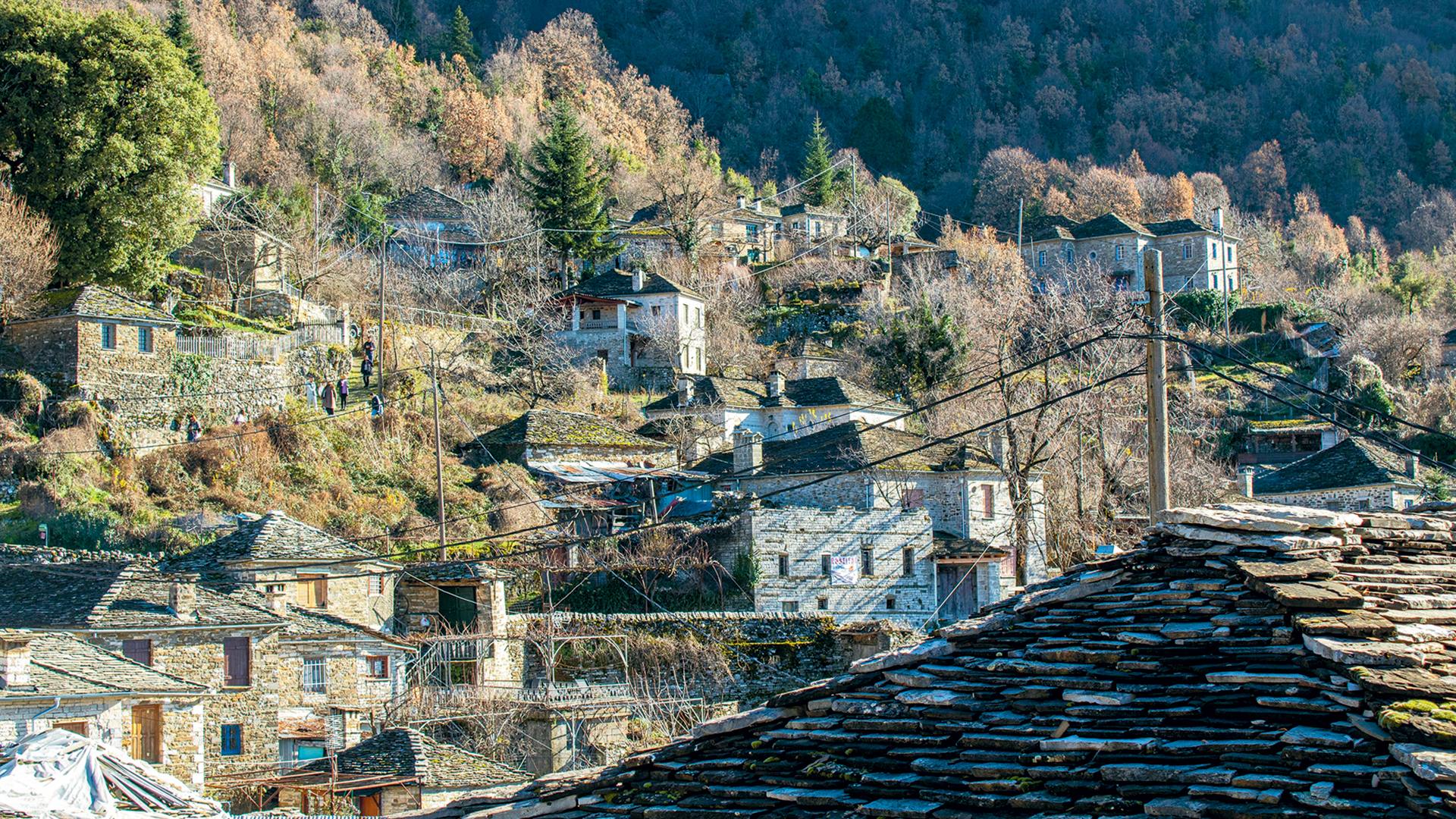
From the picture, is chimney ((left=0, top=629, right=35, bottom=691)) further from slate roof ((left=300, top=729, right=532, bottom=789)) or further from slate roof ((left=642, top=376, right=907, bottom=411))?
slate roof ((left=642, top=376, right=907, bottom=411))

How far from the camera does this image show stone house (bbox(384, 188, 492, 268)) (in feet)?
217

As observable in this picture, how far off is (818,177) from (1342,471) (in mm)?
54531

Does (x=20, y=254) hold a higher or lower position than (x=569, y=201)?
lower

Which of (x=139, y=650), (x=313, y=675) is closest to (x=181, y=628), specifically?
(x=139, y=650)

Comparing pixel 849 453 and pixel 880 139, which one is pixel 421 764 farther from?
pixel 880 139

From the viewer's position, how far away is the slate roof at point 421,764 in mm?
21234

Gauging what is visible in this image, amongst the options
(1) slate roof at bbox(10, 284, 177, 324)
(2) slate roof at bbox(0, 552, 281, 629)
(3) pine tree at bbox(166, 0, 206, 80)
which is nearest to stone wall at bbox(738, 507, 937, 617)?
(2) slate roof at bbox(0, 552, 281, 629)

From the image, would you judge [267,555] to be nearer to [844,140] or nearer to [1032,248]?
[1032,248]

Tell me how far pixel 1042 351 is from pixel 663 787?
41.3 m

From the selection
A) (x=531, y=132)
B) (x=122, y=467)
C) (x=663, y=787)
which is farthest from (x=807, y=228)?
(x=663, y=787)

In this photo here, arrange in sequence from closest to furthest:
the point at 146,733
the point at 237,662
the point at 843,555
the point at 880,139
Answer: the point at 146,733, the point at 237,662, the point at 843,555, the point at 880,139

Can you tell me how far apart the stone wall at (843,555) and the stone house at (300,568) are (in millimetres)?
9553

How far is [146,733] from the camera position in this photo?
23.9 m

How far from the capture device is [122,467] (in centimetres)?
3506
